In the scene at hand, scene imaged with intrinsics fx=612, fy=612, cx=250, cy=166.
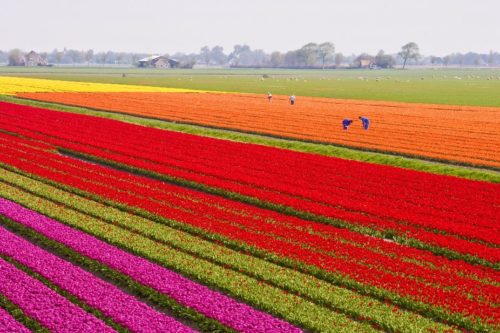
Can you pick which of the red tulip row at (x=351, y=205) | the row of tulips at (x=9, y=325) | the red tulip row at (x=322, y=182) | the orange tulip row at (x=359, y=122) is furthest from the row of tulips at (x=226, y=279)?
the orange tulip row at (x=359, y=122)

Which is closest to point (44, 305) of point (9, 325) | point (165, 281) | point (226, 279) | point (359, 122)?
point (9, 325)

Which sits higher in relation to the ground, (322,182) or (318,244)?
(322,182)

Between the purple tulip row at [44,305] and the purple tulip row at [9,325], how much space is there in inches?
16.6

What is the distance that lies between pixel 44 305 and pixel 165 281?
9.64 feet

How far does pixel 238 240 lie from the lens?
18391 millimetres

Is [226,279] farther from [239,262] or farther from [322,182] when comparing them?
[322,182]

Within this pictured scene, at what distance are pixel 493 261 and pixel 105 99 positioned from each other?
63.2 metres

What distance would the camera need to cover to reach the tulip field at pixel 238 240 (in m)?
13.4

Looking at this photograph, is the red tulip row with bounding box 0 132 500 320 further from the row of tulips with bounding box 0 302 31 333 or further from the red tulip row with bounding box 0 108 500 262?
the row of tulips with bounding box 0 302 31 333

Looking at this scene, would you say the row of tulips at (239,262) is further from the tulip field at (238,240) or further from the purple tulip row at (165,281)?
the purple tulip row at (165,281)

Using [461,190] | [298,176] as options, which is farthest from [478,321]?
[298,176]

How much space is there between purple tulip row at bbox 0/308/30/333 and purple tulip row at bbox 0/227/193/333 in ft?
5.52

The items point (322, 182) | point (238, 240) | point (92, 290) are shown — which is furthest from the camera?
point (322, 182)

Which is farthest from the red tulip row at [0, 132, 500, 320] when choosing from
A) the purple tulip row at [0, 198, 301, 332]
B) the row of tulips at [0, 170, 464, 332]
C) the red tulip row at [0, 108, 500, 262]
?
the purple tulip row at [0, 198, 301, 332]
